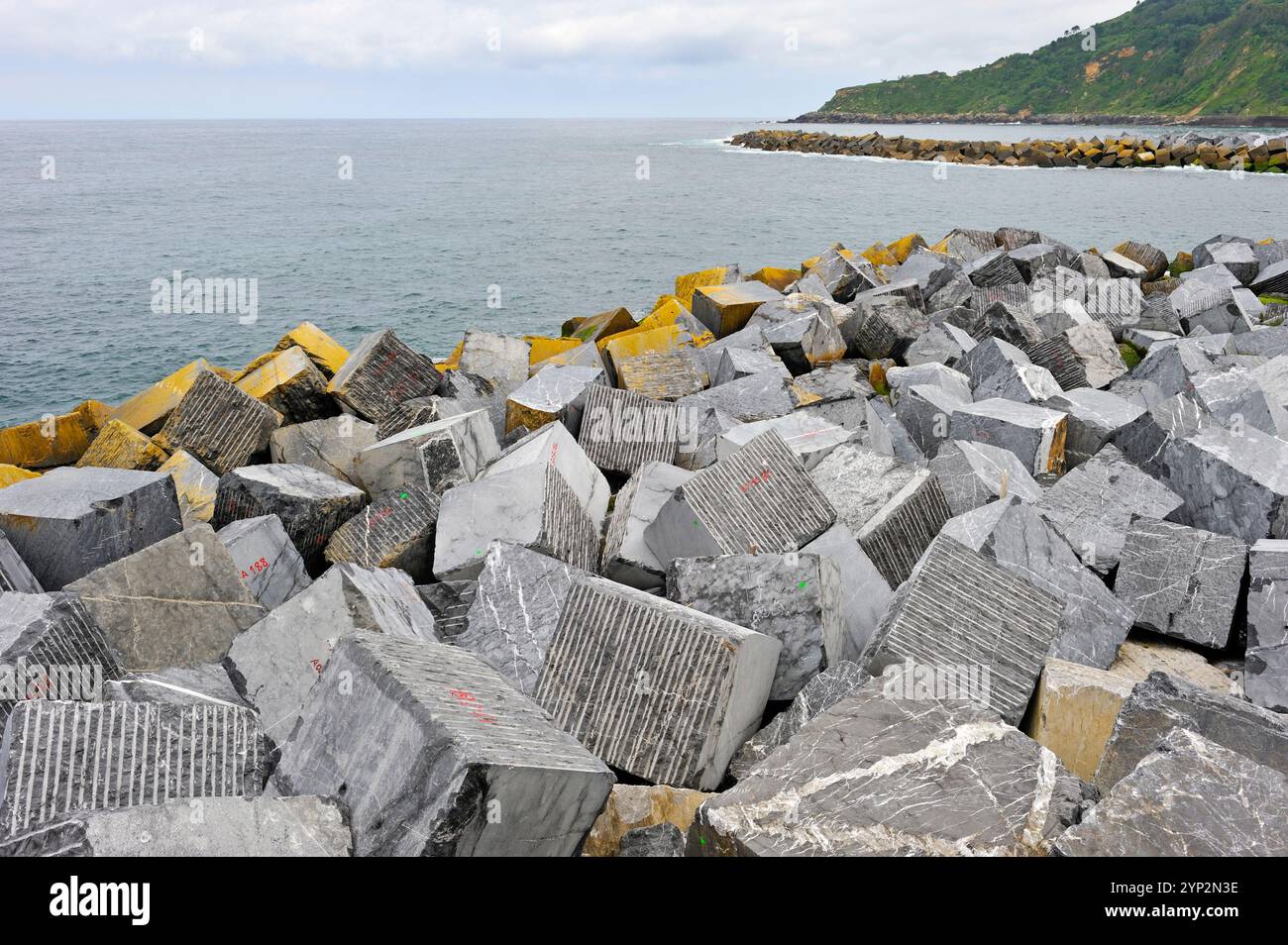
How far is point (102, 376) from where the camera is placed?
16453mm

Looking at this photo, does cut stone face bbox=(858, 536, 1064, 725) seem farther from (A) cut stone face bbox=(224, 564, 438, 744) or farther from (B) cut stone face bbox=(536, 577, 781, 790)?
(A) cut stone face bbox=(224, 564, 438, 744)

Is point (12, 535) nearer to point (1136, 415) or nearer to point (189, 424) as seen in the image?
point (189, 424)

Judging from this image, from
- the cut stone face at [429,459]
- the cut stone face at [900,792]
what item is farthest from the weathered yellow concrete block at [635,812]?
the cut stone face at [429,459]

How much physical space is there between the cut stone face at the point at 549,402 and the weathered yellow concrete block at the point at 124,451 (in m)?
3.13

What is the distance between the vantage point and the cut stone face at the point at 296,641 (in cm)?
416

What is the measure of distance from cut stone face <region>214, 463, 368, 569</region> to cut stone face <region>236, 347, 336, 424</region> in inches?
88.4

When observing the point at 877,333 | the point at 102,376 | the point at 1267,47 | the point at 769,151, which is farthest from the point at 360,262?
the point at 1267,47

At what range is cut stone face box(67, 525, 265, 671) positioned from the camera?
461 cm

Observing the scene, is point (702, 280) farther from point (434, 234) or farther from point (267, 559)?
point (434, 234)

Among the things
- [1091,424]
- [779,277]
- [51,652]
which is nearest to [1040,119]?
[779,277]

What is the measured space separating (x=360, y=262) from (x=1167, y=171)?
144 ft

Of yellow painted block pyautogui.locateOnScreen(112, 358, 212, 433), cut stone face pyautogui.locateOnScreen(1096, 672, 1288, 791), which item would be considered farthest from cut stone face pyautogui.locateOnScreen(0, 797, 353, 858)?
yellow painted block pyautogui.locateOnScreen(112, 358, 212, 433)

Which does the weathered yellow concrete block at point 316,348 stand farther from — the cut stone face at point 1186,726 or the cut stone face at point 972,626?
the cut stone face at point 1186,726

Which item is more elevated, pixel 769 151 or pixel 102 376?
pixel 769 151
